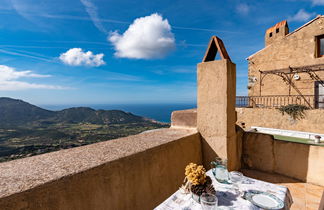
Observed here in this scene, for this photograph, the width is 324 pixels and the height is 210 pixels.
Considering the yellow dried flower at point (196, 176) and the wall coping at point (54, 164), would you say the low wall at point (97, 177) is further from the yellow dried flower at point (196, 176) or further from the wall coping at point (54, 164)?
the yellow dried flower at point (196, 176)

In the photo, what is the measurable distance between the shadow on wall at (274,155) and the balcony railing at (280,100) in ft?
24.0

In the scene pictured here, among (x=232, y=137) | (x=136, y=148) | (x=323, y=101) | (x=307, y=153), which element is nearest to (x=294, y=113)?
(x=323, y=101)

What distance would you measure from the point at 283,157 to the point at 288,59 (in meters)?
9.67

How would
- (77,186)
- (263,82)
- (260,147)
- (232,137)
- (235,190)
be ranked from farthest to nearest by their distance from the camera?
(263,82) < (260,147) < (232,137) < (235,190) < (77,186)

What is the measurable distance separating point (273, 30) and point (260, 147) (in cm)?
1228

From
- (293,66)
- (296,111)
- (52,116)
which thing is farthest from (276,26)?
(52,116)

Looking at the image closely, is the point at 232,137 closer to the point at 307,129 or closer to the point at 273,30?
the point at 307,129

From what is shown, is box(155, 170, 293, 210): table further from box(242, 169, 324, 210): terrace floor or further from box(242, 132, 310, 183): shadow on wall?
box(242, 132, 310, 183): shadow on wall

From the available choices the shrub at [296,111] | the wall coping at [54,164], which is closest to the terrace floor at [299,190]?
the wall coping at [54,164]

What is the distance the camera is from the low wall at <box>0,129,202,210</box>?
43.7 inches

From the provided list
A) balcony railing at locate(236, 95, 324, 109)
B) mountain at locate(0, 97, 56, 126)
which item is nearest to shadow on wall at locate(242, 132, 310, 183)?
balcony railing at locate(236, 95, 324, 109)

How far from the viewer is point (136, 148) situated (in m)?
1.92

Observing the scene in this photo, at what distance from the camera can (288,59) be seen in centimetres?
1012

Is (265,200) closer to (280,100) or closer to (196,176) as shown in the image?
(196,176)
